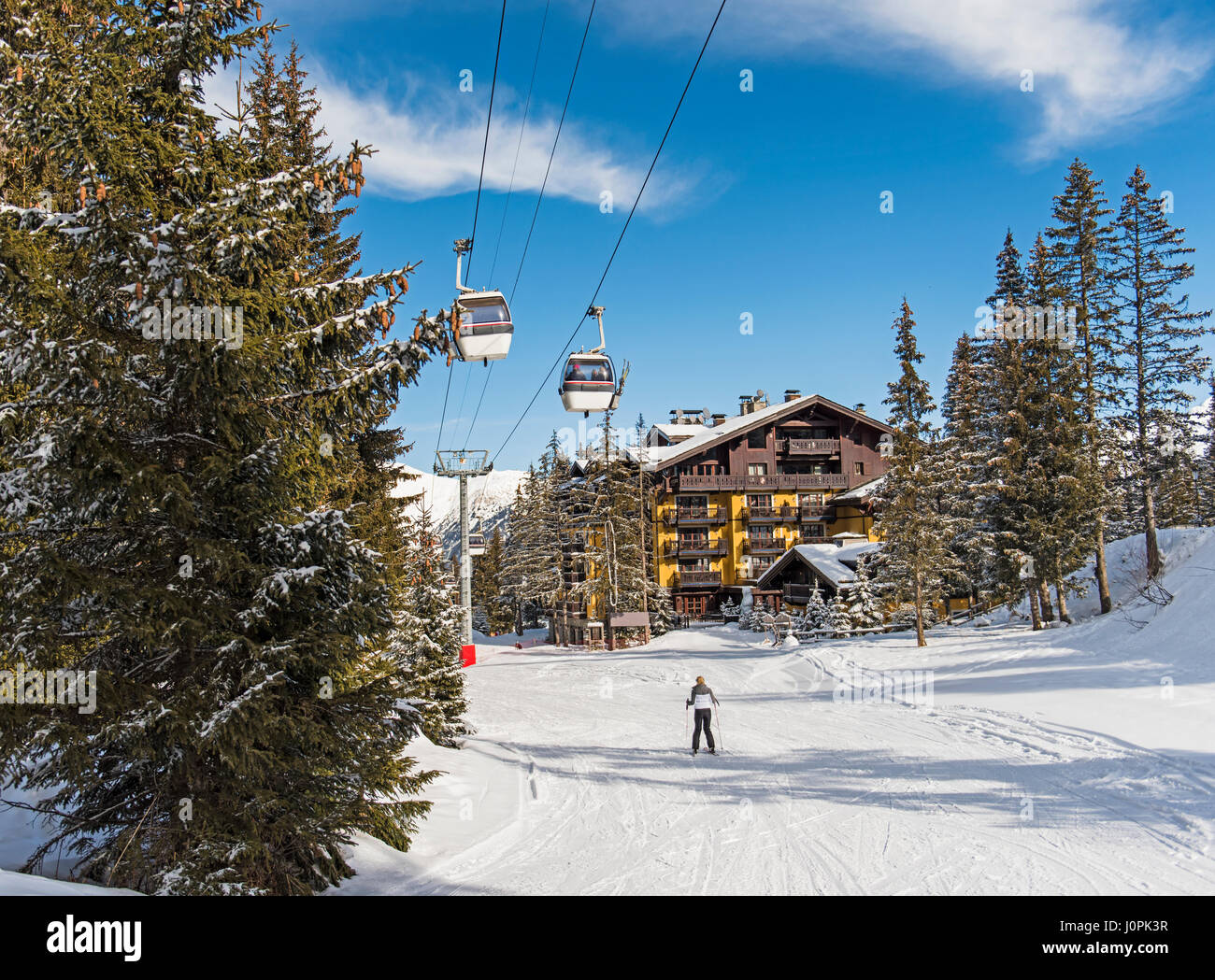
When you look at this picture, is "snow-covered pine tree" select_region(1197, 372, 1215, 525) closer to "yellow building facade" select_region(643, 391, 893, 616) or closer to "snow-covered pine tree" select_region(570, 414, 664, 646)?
"yellow building facade" select_region(643, 391, 893, 616)

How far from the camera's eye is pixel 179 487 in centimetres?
682

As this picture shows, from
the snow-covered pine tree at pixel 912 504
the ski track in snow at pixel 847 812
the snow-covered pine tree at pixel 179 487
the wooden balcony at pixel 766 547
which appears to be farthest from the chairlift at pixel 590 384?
the wooden balcony at pixel 766 547

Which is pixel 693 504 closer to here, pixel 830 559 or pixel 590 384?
pixel 830 559

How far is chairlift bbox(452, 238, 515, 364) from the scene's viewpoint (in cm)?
1597

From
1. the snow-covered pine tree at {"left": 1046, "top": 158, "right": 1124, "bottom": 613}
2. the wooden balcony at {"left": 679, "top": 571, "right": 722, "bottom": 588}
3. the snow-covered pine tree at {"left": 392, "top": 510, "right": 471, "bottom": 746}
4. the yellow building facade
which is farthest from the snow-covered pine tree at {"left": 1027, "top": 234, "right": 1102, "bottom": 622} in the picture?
the wooden balcony at {"left": 679, "top": 571, "right": 722, "bottom": 588}

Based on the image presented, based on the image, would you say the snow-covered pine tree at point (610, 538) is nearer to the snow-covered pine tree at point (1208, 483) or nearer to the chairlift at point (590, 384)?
the chairlift at point (590, 384)

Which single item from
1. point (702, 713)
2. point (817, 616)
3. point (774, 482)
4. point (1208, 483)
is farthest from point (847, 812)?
point (1208, 483)

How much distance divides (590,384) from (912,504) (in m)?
19.7

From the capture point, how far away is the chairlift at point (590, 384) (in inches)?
746

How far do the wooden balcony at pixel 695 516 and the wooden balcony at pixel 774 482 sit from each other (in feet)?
5.09

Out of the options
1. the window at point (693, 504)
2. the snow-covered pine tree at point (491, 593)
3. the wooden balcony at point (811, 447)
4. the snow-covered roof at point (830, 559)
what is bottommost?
the snow-covered pine tree at point (491, 593)

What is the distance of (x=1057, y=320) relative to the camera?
30.3m
